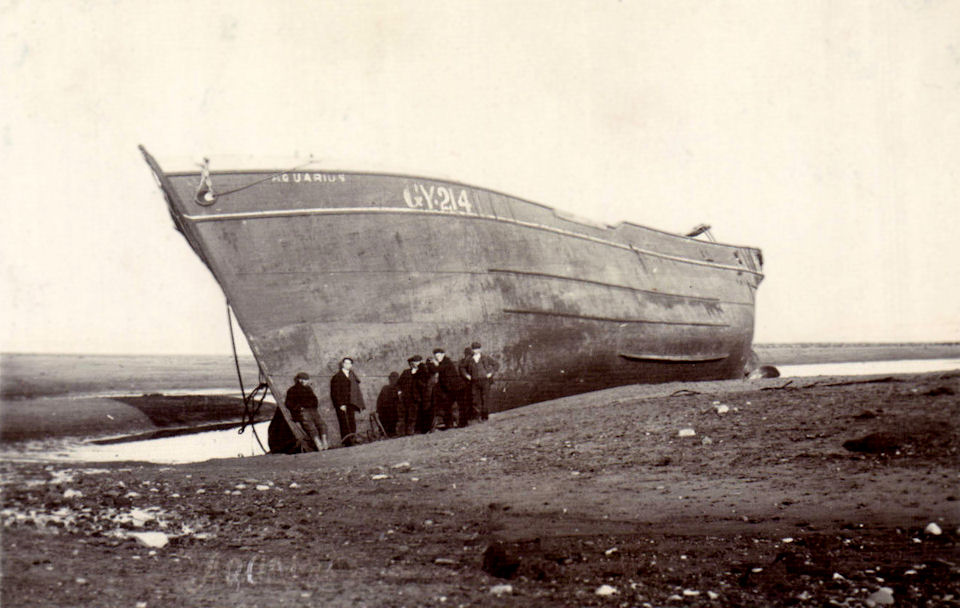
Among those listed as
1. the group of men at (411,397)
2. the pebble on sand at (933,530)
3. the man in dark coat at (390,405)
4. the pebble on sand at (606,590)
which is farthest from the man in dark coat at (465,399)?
the pebble on sand at (606,590)

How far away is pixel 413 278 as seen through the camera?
35.4 feet

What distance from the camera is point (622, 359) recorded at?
550 inches

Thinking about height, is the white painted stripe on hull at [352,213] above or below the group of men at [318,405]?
above

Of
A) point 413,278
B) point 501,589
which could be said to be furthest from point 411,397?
point 501,589

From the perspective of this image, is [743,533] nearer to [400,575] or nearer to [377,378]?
[400,575]

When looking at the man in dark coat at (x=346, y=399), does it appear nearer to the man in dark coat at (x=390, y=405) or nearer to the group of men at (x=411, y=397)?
the group of men at (x=411, y=397)

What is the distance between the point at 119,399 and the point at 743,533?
19213 millimetres

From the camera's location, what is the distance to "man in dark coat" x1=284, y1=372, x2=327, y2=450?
9.77 metres

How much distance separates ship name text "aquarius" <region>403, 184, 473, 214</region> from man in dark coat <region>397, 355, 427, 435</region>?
2237mm

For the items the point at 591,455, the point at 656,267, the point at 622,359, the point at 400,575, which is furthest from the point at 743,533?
the point at 656,267

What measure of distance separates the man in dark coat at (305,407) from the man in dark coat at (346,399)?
9.9 inches

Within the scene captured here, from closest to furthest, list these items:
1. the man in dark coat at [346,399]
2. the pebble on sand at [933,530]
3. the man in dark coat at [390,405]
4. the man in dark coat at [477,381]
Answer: the pebble on sand at [933,530], the man in dark coat at [346,399], the man in dark coat at [390,405], the man in dark coat at [477,381]

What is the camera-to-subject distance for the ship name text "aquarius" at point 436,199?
10.9m

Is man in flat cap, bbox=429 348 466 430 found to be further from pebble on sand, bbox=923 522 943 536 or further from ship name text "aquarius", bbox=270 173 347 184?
pebble on sand, bbox=923 522 943 536
